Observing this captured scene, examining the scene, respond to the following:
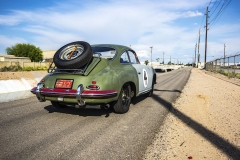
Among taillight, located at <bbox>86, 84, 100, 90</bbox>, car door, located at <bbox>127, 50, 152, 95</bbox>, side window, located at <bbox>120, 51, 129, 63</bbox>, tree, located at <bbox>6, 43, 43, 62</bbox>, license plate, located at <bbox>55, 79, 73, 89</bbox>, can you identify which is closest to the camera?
taillight, located at <bbox>86, 84, 100, 90</bbox>

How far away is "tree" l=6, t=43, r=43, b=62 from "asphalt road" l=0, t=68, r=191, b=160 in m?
69.6

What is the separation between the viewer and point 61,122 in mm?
3990

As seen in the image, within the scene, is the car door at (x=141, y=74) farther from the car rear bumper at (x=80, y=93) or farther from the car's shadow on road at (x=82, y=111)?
the car rear bumper at (x=80, y=93)

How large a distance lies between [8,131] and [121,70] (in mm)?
2624

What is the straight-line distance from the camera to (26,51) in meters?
67.9

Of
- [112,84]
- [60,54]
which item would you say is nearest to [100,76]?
[112,84]

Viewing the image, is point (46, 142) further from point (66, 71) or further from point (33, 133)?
point (66, 71)

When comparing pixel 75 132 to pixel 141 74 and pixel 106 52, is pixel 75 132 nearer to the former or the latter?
pixel 106 52

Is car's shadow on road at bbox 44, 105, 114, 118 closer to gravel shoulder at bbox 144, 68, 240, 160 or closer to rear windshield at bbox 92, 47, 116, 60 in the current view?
rear windshield at bbox 92, 47, 116, 60

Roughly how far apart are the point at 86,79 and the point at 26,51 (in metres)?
73.4

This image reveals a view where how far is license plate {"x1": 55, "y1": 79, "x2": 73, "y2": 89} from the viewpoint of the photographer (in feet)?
12.4

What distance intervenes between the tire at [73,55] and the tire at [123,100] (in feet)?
3.91

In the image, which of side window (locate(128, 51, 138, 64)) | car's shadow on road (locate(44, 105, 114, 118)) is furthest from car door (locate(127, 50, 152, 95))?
car's shadow on road (locate(44, 105, 114, 118))

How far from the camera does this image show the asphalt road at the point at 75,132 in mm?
2654
